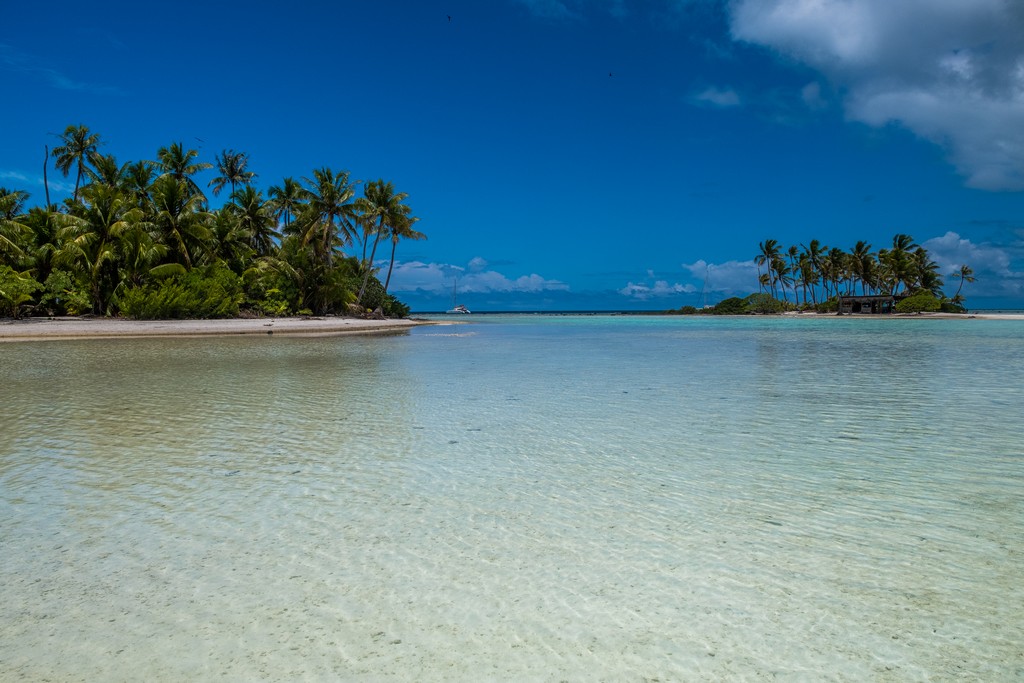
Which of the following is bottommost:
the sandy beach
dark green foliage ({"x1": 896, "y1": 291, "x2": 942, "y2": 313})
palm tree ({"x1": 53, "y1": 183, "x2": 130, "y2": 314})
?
the sandy beach

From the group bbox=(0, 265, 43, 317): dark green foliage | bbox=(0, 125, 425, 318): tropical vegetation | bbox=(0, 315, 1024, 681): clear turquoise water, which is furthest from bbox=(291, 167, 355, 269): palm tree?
bbox=(0, 315, 1024, 681): clear turquoise water

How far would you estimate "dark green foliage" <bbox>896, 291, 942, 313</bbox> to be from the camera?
62.5 metres

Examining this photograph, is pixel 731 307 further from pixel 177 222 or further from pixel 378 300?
pixel 177 222

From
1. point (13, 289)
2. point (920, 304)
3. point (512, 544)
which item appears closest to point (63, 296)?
point (13, 289)

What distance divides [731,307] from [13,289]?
86991 millimetres

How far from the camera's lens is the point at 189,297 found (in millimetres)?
29359

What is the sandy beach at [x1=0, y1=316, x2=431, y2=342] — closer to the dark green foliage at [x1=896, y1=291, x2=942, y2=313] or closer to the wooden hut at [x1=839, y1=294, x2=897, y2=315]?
the wooden hut at [x1=839, y1=294, x2=897, y2=315]

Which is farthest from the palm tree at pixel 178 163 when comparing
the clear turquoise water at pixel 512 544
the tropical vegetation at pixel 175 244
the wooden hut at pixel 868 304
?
the wooden hut at pixel 868 304

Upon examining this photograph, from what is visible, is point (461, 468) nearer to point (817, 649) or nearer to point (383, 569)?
point (383, 569)

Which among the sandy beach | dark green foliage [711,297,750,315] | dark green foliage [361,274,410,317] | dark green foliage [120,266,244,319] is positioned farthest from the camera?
dark green foliage [711,297,750,315]

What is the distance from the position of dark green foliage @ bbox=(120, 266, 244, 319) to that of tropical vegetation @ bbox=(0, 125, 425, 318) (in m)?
0.06

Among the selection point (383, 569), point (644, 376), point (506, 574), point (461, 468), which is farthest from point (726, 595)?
point (644, 376)

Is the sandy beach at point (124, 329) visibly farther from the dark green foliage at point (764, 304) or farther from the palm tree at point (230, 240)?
the dark green foliage at point (764, 304)

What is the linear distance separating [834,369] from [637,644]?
11.4m
